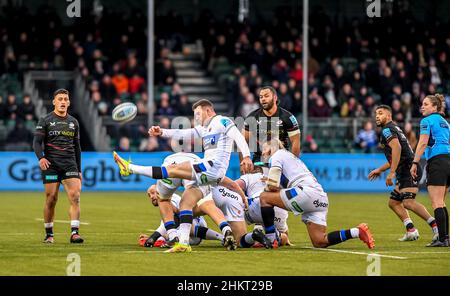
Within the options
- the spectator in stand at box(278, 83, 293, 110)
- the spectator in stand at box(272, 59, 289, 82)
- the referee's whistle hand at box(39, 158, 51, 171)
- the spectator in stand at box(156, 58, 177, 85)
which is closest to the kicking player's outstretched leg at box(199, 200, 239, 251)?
the referee's whistle hand at box(39, 158, 51, 171)

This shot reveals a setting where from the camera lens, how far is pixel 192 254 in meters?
14.4

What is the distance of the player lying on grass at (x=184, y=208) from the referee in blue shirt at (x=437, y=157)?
3.04 m

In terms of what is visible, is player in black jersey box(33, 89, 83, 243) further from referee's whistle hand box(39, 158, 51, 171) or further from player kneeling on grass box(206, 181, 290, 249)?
player kneeling on grass box(206, 181, 290, 249)

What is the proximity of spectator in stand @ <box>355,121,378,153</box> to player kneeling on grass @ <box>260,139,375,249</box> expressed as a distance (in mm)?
18210

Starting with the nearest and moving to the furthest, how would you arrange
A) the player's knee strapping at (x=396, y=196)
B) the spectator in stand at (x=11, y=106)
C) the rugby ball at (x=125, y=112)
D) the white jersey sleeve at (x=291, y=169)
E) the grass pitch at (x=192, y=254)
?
the grass pitch at (x=192, y=254), the white jersey sleeve at (x=291, y=169), the rugby ball at (x=125, y=112), the player's knee strapping at (x=396, y=196), the spectator in stand at (x=11, y=106)

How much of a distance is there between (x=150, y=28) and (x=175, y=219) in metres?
17.0

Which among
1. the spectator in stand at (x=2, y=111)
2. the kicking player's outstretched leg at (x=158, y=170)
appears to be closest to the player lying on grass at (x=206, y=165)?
the kicking player's outstretched leg at (x=158, y=170)

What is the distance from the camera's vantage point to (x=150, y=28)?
32.5 meters

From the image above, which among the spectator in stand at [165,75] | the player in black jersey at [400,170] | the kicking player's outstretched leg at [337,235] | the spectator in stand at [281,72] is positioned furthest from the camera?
the spectator in stand at [281,72]

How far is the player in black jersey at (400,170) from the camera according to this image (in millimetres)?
17219

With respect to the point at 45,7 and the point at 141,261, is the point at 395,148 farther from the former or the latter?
the point at 45,7

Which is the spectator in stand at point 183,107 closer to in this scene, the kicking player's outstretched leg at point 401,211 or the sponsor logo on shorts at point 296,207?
the kicking player's outstretched leg at point 401,211

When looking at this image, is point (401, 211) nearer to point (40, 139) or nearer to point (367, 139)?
point (40, 139)
